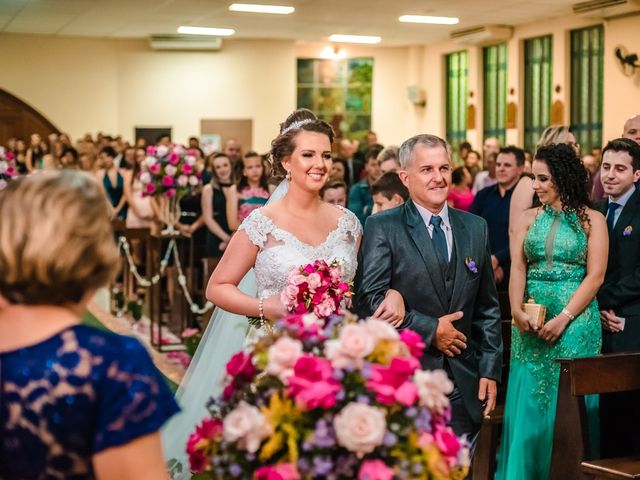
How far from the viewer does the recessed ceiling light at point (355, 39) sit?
22.5 metres

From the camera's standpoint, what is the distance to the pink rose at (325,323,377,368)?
7.41ft

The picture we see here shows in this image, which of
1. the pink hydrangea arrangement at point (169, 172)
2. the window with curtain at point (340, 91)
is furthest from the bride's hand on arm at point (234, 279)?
the window with curtain at point (340, 91)

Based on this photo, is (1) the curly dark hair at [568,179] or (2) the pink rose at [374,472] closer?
(2) the pink rose at [374,472]

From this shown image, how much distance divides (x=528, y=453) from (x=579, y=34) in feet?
46.7

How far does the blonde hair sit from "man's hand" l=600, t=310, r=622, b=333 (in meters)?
4.02

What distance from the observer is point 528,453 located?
18.0 feet

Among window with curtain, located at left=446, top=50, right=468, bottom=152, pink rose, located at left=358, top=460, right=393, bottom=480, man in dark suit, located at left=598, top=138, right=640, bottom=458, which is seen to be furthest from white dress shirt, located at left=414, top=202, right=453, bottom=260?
window with curtain, located at left=446, top=50, right=468, bottom=152

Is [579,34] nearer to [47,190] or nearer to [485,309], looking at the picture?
[485,309]

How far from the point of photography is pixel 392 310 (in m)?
3.96

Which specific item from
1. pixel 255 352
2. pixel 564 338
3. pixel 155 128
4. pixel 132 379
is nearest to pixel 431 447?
pixel 255 352

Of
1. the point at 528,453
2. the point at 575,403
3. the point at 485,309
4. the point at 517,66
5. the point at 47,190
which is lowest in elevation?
the point at 528,453

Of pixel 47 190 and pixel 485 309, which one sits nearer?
pixel 47 190

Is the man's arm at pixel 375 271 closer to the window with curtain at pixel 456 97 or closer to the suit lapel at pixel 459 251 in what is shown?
the suit lapel at pixel 459 251

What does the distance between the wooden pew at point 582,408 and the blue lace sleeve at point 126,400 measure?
10.2ft
